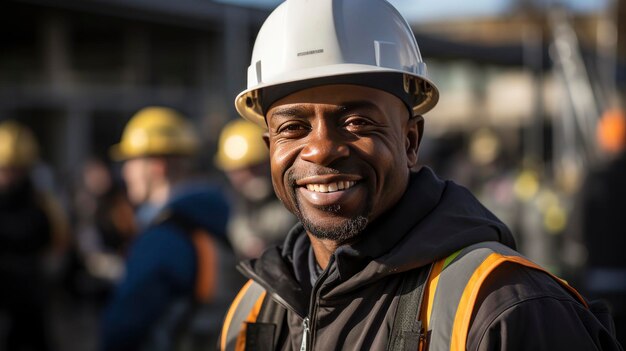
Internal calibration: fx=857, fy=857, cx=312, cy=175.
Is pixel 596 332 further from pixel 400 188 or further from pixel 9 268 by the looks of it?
pixel 9 268

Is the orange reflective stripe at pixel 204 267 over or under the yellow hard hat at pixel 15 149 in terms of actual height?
under

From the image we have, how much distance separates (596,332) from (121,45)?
16.4 metres

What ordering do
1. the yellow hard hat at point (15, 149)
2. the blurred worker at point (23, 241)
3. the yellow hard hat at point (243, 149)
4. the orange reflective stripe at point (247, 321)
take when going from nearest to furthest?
1. the orange reflective stripe at point (247, 321)
2. the yellow hard hat at point (243, 149)
3. the blurred worker at point (23, 241)
4. the yellow hard hat at point (15, 149)

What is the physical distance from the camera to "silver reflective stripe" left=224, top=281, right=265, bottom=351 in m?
2.36

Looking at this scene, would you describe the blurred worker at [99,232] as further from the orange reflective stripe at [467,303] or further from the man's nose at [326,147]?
the orange reflective stripe at [467,303]

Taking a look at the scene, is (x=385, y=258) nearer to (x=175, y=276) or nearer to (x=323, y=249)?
(x=323, y=249)

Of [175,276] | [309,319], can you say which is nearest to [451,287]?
[309,319]

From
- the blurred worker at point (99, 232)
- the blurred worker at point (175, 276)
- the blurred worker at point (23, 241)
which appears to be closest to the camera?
the blurred worker at point (175, 276)

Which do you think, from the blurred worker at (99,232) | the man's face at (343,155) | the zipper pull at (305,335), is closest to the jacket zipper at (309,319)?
the zipper pull at (305,335)

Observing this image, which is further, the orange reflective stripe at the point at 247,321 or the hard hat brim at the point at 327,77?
the orange reflective stripe at the point at 247,321

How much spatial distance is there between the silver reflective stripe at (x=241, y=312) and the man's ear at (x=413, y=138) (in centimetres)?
57

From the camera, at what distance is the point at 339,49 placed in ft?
6.81

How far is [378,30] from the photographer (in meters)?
2.10

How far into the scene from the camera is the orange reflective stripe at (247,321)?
231cm
